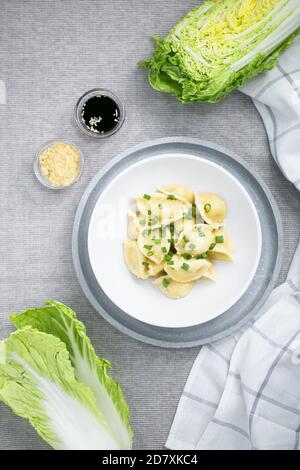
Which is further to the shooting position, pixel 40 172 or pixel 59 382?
pixel 40 172

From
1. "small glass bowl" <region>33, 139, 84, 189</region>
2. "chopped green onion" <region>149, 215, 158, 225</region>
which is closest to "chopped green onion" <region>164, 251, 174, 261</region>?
"chopped green onion" <region>149, 215, 158, 225</region>

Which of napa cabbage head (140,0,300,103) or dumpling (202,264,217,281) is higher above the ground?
napa cabbage head (140,0,300,103)

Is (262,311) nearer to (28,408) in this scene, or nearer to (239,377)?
(239,377)

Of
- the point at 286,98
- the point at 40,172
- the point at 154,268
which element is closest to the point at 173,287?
the point at 154,268

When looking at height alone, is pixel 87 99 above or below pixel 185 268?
above

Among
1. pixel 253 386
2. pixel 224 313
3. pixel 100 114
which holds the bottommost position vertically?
pixel 253 386

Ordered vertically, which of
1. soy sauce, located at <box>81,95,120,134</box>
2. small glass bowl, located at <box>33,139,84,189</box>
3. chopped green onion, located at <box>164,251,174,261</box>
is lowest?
chopped green onion, located at <box>164,251,174,261</box>

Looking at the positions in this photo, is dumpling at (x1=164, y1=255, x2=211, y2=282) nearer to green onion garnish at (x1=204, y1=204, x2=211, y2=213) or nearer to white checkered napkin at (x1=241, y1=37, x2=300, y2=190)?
green onion garnish at (x1=204, y1=204, x2=211, y2=213)

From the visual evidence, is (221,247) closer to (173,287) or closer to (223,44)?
(173,287)
